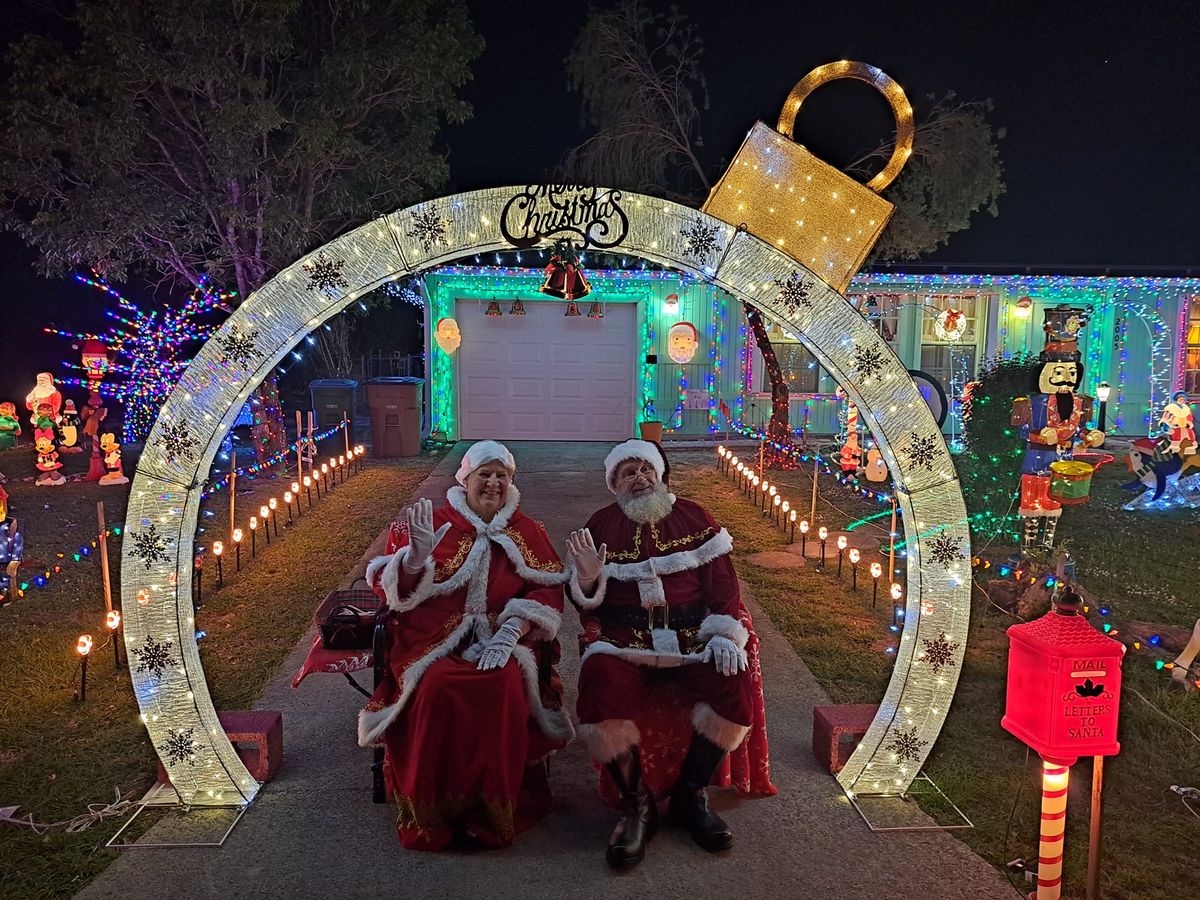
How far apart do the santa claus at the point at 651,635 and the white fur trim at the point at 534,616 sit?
0.50 feet

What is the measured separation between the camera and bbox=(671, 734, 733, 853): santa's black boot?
3598 mm

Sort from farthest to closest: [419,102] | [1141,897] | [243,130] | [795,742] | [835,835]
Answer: [419,102], [243,130], [795,742], [835,835], [1141,897]

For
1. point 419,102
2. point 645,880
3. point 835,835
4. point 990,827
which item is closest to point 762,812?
point 835,835

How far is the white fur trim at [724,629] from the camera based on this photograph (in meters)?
3.75

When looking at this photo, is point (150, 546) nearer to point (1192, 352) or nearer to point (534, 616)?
point (534, 616)

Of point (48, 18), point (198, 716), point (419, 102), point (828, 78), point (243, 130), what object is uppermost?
point (48, 18)

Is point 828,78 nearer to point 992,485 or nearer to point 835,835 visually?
point 835,835

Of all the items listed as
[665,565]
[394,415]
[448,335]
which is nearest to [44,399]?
[394,415]

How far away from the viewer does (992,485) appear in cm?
855

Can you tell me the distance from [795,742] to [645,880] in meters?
1.56

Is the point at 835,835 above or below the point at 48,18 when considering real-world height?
below

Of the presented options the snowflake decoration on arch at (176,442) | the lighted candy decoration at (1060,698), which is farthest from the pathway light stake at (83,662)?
the lighted candy decoration at (1060,698)

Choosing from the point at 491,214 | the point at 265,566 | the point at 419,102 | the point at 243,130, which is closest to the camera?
the point at 491,214

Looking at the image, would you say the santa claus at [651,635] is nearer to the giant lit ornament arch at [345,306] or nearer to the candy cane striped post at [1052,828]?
the giant lit ornament arch at [345,306]
